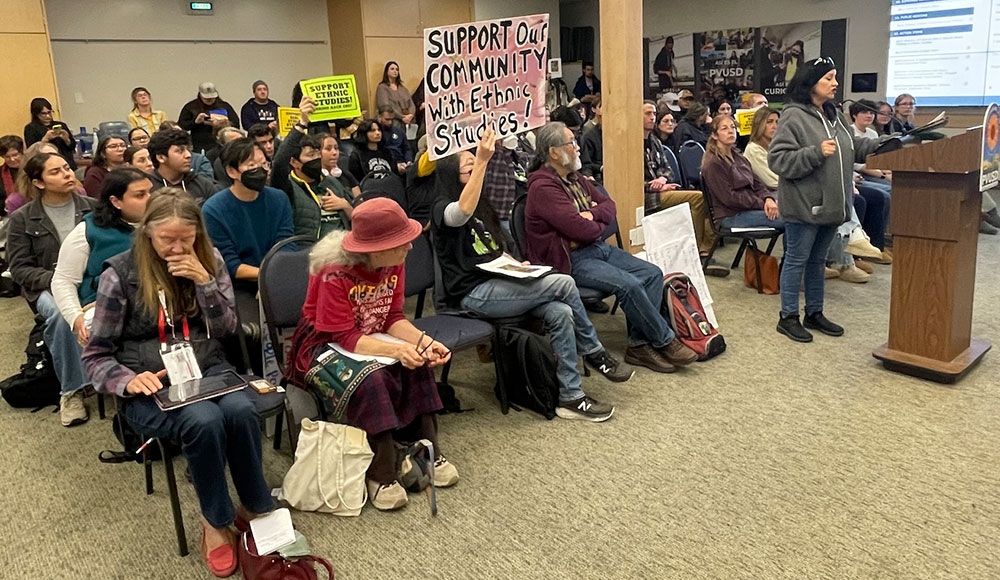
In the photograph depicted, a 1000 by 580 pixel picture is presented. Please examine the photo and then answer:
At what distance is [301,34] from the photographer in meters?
10.6

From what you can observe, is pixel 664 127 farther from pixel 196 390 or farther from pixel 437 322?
pixel 196 390

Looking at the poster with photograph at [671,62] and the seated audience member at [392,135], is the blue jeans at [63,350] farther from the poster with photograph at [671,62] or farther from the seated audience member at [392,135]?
the poster with photograph at [671,62]

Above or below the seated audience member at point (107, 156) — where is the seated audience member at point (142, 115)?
above

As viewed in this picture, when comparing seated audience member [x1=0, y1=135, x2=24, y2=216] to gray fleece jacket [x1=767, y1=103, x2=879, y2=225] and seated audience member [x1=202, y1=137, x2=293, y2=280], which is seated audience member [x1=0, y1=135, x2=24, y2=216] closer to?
seated audience member [x1=202, y1=137, x2=293, y2=280]

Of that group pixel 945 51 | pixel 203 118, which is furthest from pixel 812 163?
pixel 945 51

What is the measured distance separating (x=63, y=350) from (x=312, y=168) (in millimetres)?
1498

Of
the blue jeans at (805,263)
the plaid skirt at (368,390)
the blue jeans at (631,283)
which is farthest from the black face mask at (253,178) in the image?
the blue jeans at (805,263)

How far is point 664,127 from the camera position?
254 inches

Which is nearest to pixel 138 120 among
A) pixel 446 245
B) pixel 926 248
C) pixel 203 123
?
pixel 203 123

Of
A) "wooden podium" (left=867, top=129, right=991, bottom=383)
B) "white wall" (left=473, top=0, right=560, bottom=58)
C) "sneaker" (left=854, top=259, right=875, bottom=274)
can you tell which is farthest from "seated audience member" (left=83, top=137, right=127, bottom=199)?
"white wall" (left=473, top=0, right=560, bottom=58)

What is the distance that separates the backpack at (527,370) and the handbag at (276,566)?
1.25 metres

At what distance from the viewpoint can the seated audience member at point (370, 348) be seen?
258 centimetres

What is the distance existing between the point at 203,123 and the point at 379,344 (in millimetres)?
6179

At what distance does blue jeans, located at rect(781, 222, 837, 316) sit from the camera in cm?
396
